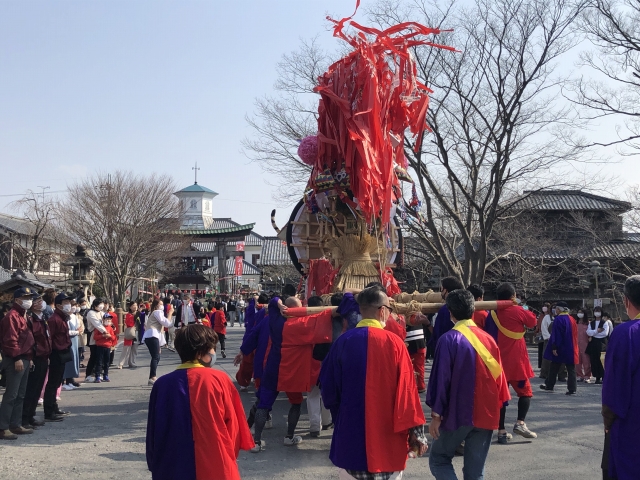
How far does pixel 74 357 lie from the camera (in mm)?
10375

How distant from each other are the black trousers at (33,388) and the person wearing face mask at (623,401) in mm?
6732

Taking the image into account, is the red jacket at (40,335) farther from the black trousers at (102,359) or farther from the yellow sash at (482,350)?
the yellow sash at (482,350)

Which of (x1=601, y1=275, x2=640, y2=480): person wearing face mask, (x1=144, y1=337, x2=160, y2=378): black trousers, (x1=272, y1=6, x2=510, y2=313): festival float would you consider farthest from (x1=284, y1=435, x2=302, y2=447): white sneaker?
(x1=144, y1=337, x2=160, y2=378): black trousers

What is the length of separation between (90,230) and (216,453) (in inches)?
1063

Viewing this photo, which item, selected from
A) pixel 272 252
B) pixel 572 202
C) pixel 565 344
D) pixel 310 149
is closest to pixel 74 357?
pixel 310 149

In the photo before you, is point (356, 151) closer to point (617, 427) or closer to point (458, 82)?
point (617, 427)

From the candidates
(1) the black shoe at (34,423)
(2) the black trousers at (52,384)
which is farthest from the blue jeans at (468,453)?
(2) the black trousers at (52,384)

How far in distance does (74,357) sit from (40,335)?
8.22 ft

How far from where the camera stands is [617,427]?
13.3 ft

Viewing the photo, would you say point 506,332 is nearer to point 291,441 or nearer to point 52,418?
point 291,441

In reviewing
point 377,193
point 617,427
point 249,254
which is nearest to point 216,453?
point 617,427

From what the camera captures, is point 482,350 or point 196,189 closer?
point 482,350

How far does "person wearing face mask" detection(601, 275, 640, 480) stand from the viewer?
155 inches

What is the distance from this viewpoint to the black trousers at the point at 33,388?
26.7 ft
